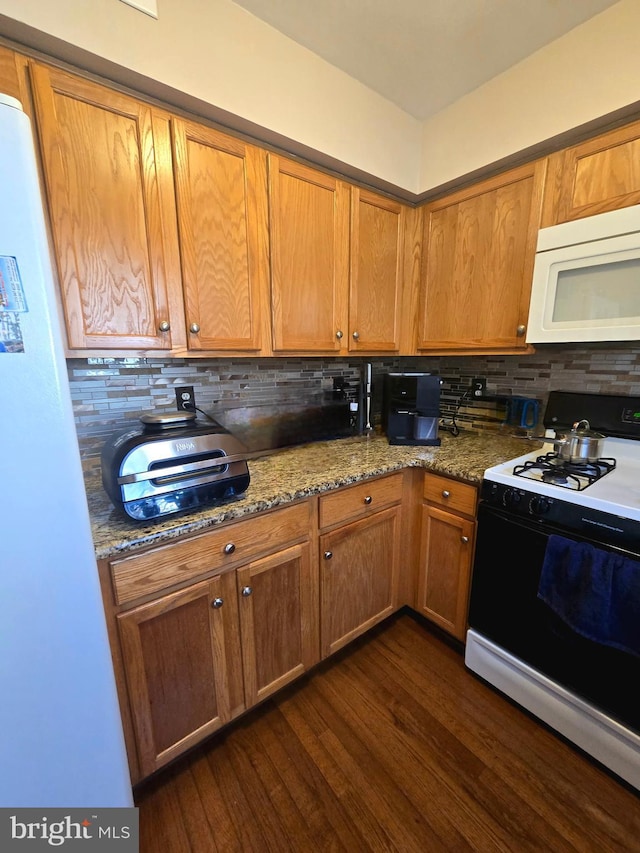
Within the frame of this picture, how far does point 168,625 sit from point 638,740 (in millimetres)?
1486

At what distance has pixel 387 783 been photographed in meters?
1.14

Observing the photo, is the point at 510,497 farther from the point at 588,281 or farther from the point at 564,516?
the point at 588,281

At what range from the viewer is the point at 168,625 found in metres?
1.03

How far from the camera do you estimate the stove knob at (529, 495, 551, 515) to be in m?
1.18

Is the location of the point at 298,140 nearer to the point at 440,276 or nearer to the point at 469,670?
the point at 440,276

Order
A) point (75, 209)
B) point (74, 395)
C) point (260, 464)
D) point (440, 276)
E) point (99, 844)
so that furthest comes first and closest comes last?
Answer: point (440, 276), point (260, 464), point (74, 395), point (75, 209), point (99, 844)

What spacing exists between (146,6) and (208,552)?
1598mm

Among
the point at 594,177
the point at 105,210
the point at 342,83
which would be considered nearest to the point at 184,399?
the point at 105,210

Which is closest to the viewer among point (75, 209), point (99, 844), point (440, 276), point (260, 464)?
Answer: point (99, 844)

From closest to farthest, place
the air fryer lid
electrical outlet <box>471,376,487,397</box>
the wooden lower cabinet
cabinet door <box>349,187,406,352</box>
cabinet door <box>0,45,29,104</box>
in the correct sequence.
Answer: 1. cabinet door <box>0,45,29,104</box>
2. the air fryer lid
3. the wooden lower cabinet
4. cabinet door <box>349,187,406,352</box>
5. electrical outlet <box>471,376,487,397</box>

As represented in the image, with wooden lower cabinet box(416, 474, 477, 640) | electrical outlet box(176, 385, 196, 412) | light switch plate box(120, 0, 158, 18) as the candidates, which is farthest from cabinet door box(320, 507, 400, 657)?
light switch plate box(120, 0, 158, 18)

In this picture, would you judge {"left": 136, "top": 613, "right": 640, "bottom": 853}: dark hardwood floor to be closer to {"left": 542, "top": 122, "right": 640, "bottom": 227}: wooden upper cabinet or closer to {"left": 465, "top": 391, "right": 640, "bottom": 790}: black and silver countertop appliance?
{"left": 465, "top": 391, "right": 640, "bottom": 790}: black and silver countertop appliance

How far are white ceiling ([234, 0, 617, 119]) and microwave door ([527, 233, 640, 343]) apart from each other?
758 mm

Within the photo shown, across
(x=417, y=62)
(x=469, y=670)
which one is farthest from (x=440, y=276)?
(x=469, y=670)
